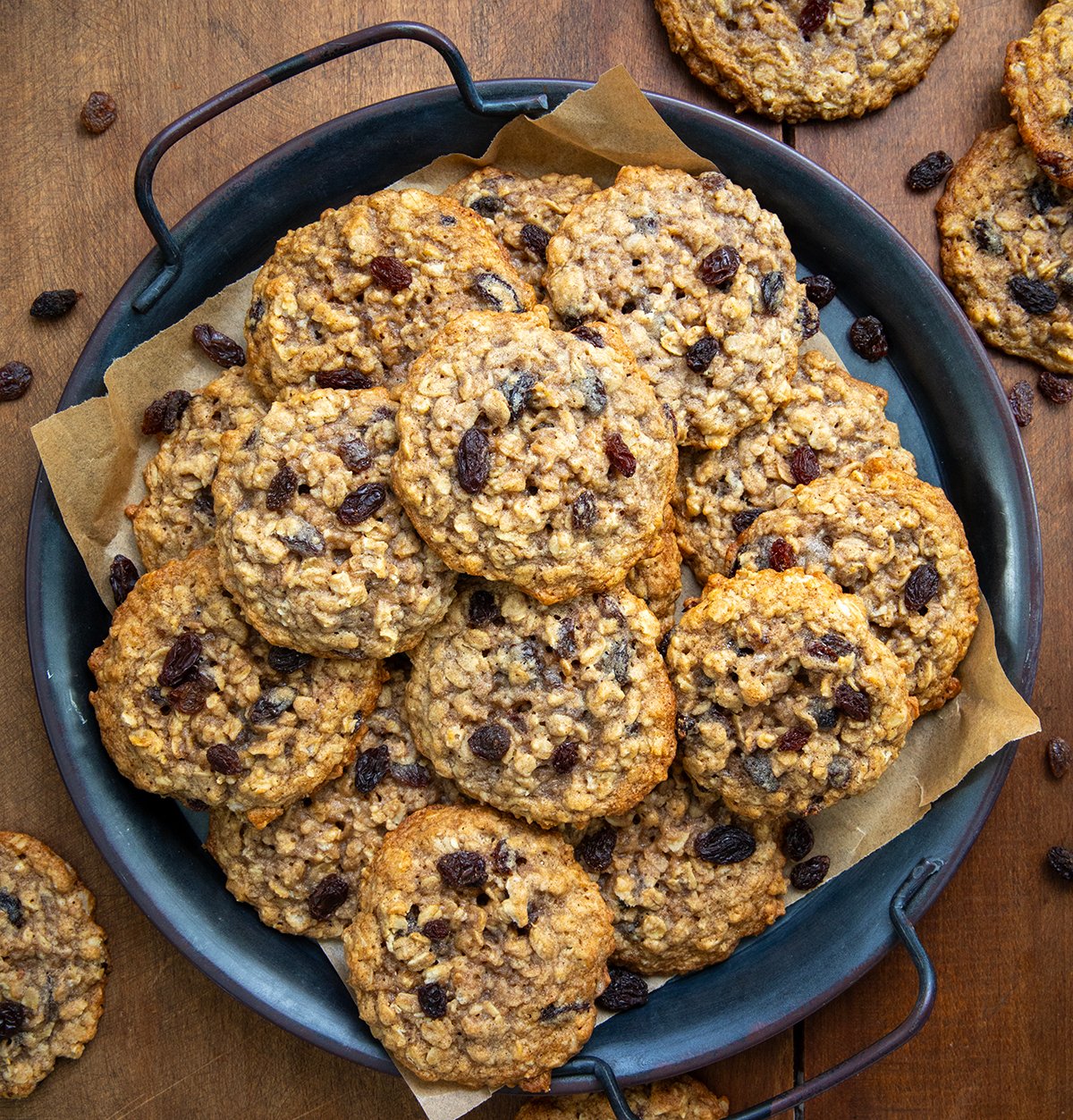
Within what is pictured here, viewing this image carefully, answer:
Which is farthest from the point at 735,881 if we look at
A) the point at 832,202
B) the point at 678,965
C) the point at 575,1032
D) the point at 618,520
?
the point at 832,202

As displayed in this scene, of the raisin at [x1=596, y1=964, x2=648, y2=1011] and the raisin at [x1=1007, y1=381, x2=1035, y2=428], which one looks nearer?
the raisin at [x1=596, y1=964, x2=648, y2=1011]

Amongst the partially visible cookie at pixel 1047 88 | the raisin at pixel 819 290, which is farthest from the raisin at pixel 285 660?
the partially visible cookie at pixel 1047 88

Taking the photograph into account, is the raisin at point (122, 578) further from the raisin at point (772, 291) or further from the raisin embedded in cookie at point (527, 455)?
the raisin at point (772, 291)

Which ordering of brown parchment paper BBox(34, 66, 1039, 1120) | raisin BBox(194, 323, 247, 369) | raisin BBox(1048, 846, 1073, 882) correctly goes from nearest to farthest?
brown parchment paper BBox(34, 66, 1039, 1120) < raisin BBox(194, 323, 247, 369) < raisin BBox(1048, 846, 1073, 882)

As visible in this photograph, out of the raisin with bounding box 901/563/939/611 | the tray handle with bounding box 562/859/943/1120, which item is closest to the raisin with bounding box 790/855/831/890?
the tray handle with bounding box 562/859/943/1120

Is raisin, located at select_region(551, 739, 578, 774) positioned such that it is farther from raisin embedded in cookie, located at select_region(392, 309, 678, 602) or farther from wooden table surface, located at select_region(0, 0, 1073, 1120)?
wooden table surface, located at select_region(0, 0, 1073, 1120)

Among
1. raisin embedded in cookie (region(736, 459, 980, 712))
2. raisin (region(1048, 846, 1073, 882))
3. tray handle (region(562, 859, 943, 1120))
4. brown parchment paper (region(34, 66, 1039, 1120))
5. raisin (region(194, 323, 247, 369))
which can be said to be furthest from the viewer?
raisin (region(1048, 846, 1073, 882))

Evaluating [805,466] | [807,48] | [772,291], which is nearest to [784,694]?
[805,466]
